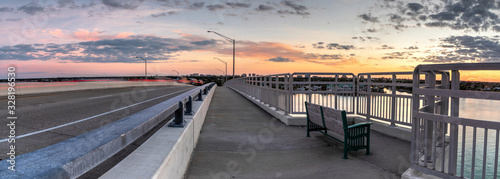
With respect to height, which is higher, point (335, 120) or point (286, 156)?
point (335, 120)

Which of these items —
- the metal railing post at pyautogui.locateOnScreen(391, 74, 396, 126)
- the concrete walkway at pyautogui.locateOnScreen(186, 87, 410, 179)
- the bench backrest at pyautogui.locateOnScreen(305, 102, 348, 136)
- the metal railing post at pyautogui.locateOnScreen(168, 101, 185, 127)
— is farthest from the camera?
the metal railing post at pyautogui.locateOnScreen(391, 74, 396, 126)

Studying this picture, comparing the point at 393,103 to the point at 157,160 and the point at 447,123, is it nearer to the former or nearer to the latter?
the point at 447,123

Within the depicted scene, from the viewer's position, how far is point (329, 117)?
6445mm

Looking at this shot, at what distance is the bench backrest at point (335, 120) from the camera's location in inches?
223

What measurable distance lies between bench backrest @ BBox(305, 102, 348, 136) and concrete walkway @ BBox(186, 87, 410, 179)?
0.43 m

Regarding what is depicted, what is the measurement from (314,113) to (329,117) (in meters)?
0.86

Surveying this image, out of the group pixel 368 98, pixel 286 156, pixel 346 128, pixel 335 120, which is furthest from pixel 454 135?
pixel 368 98

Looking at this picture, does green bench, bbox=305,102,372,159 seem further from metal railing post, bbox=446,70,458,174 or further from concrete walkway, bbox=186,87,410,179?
metal railing post, bbox=446,70,458,174

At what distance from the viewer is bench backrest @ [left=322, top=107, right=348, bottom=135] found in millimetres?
5656

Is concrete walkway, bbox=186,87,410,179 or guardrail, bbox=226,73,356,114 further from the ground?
guardrail, bbox=226,73,356,114

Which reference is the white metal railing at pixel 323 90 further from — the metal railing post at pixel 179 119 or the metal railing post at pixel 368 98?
the metal railing post at pixel 179 119

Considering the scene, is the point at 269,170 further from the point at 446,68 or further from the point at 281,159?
the point at 446,68

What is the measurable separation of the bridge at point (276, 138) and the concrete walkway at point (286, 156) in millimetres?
19

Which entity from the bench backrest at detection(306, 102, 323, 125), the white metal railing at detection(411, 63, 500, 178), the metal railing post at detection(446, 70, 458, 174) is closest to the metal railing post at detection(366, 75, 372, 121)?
the bench backrest at detection(306, 102, 323, 125)
